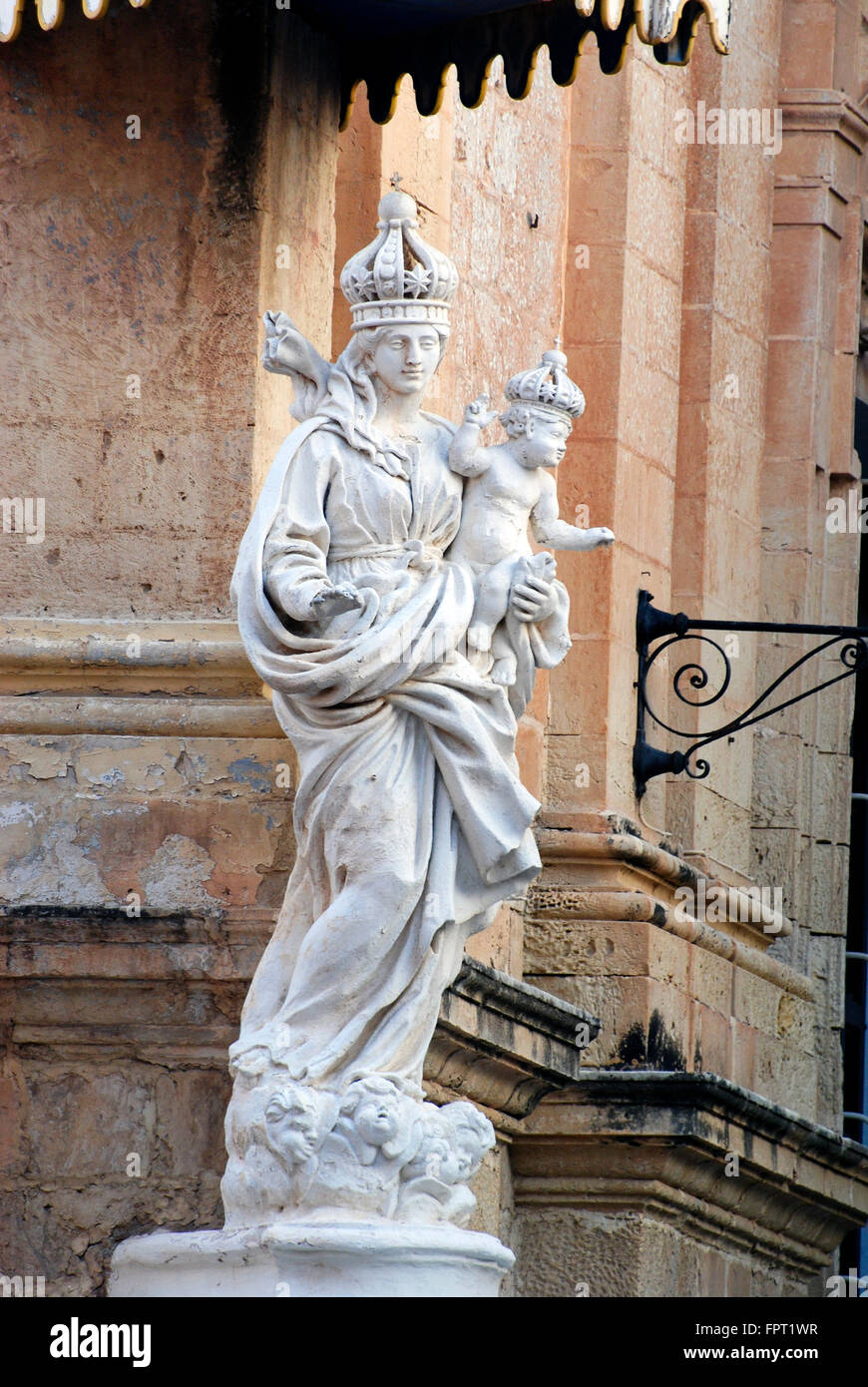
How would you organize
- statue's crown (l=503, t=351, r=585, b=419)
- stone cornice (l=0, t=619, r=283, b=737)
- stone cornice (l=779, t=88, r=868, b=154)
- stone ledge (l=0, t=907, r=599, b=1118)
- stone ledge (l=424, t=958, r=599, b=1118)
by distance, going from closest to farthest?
statue's crown (l=503, t=351, r=585, b=419)
stone ledge (l=0, t=907, r=599, b=1118)
stone cornice (l=0, t=619, r=283, b=737)
stone ledge (l=424, t=958, r=599, b=1118)
stone cornice (l=779, t=88, r=868, b=154)

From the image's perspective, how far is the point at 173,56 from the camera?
9977 millimetres

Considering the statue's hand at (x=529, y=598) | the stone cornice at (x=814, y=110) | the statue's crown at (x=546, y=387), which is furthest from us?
the stone cornice at (x=814, y=110)

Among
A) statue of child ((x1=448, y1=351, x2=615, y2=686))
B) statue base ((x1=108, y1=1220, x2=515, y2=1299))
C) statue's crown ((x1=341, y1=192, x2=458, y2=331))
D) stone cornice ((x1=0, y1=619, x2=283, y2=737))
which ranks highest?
statue's crown ((x1=341, y1=192, x2=458, y2=331))

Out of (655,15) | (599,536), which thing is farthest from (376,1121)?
(655,15)

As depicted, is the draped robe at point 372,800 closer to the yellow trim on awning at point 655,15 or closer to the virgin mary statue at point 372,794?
the virgin mary statue at point 372,794

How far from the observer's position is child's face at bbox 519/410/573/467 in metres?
9.23

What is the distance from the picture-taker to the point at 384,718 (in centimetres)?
891

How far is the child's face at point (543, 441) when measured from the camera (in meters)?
9.23

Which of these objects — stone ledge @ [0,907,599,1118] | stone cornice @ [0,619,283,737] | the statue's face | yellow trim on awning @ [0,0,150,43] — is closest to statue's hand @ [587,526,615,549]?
the statue's face

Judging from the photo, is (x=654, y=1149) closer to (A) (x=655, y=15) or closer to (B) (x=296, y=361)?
(B) (x=296, y=361)

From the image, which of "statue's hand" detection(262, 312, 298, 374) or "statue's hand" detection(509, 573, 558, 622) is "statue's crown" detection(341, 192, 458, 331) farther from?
"statue's hand" detection(509, 573, 558, 622)

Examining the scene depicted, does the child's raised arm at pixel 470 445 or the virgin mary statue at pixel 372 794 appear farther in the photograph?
the child's raised arm at pixel 470 445

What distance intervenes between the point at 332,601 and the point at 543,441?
30.4 inches

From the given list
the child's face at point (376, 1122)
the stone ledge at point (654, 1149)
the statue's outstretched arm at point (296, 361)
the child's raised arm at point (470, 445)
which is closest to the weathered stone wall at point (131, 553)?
the statue's outstretched arm at point (296, 361)
